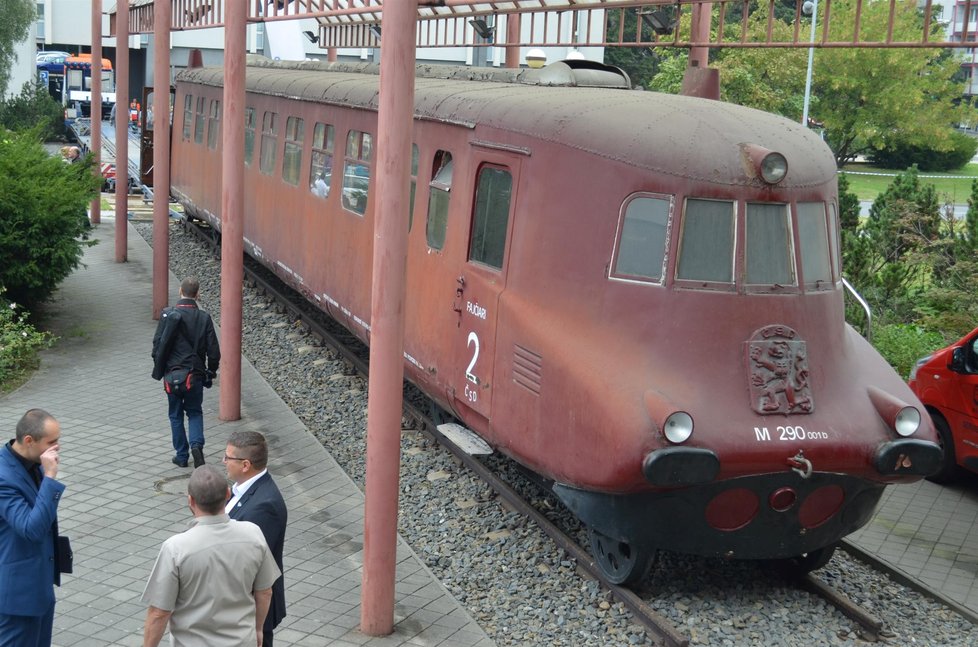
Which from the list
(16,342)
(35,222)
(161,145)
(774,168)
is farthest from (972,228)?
(16,342)

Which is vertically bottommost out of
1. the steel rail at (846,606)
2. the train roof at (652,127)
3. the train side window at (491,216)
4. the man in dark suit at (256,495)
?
the steel rail at (846,606)

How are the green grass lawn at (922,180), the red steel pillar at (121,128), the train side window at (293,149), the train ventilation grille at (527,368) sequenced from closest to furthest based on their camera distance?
the train ventilation grille at (527,368) < the train side window at (293,149) < the red steel pillar at (121,128) < the green grass lawn at (922,180)

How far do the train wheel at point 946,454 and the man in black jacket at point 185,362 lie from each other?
6.55m

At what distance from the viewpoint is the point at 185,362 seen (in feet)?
33.7

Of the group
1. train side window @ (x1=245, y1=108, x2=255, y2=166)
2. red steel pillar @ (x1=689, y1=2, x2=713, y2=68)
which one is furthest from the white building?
red steel pillar @ (x1=689, y1=2, x2=713, y2=68)

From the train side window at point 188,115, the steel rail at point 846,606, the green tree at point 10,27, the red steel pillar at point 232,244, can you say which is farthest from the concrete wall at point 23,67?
the steel rail at point 846,606

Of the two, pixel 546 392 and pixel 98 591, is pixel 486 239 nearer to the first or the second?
pixel 546 392

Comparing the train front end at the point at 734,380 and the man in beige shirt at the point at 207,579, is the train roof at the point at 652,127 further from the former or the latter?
the man in beige shirt at the point at 207,579

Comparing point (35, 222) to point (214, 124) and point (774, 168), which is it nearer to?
point (214, 124)

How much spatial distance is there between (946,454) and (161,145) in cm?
959

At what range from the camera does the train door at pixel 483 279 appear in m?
8.58

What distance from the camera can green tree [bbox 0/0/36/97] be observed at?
44.9 meters

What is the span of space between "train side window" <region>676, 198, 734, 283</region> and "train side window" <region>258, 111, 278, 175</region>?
9735 millimetres

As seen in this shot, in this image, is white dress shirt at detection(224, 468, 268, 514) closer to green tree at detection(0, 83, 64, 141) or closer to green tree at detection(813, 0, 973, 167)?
green tree at detection(813, 0, 973, 167)
